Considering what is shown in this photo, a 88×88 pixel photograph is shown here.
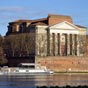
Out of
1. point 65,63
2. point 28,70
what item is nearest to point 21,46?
point 65,63

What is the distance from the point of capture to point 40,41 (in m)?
118

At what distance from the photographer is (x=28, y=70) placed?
3812 inches

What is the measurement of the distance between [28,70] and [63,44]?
95.3 ft

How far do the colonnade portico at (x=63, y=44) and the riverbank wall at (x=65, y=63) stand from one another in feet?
30.5

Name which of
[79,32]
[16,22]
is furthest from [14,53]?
[16,22]

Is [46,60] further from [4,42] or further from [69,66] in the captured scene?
[4,42]

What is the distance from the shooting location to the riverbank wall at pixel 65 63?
10831cm

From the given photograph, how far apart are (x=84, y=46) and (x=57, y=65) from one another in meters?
16.2

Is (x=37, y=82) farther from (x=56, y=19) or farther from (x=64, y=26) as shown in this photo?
(x=56, y=19)

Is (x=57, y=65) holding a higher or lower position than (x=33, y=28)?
lower

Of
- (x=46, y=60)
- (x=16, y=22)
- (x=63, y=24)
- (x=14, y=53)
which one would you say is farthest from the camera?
(x=16, y=22)

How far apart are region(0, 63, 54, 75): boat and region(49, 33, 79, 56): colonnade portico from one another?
44.9ft

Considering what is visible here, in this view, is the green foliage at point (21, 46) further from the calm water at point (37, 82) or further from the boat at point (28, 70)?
the calm water at point (37, 82)

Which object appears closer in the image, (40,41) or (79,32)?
(40,41)
